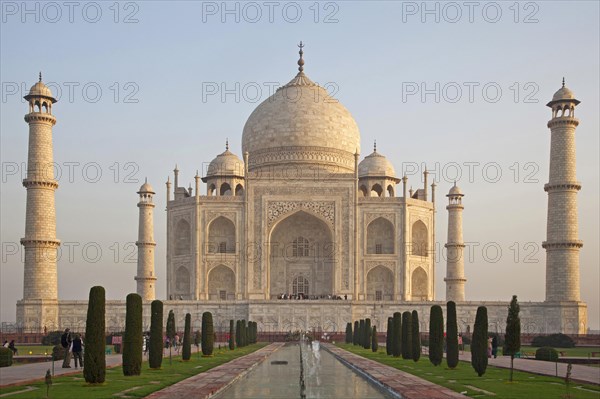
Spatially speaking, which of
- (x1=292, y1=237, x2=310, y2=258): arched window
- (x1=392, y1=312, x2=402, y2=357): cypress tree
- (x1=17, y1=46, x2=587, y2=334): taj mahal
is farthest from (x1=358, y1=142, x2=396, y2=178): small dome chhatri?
(x1=392, y1=312, x2=402, y2=357): cypress tree

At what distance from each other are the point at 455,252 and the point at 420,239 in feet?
8.61

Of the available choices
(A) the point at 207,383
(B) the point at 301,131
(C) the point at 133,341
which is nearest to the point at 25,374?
(C) the point at 133,341

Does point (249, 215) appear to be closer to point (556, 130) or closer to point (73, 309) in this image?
point (73, 309)

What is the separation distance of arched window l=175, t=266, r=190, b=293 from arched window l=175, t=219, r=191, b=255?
0.85 m

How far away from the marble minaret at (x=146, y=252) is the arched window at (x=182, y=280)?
160 cm

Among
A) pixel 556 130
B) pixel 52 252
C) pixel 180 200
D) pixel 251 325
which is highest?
pixel 556 130

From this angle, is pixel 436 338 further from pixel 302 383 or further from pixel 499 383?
pixel 302 383

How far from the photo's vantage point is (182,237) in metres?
39.4

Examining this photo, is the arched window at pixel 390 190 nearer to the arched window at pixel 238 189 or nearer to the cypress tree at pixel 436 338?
the arched window at pixel 238 189

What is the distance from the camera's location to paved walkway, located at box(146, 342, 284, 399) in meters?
10.9

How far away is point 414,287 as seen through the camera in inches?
1553

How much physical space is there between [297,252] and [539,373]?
24566mm

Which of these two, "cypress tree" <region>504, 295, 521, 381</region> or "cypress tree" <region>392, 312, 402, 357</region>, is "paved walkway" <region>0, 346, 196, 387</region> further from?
"cypress tree" <region>504, 295, 521, 381</region>

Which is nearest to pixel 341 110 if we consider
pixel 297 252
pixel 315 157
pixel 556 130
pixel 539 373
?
pixel 315 157
